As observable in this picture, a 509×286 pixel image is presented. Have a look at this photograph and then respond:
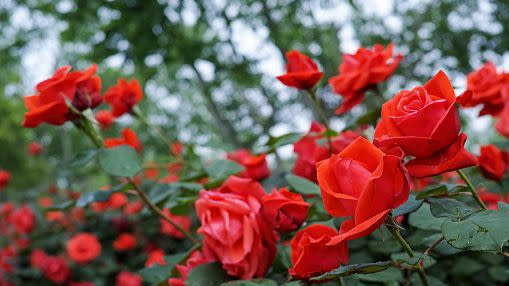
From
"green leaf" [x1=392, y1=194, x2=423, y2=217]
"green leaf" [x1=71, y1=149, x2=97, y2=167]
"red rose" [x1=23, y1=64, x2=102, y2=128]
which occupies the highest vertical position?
"red rose" [x1=23, y1=64, x2=102, y2=128]

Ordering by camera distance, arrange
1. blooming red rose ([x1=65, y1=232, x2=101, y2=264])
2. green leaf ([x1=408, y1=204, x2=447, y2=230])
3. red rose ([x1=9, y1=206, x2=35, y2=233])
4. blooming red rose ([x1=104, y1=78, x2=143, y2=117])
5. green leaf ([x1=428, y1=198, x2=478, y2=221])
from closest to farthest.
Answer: green leaf ([x1=428, y1=198, x2=478, y2=221]), green leaf ([x1=408, y1=204, x2=447, y2=230]), blooming red rose ([x1=104, y1=78, x2=143, y2=117]), blooming red rose ([x1=65, y1=232, x2=101, y2=264]), red rose ([x1=9, y1=206, x2=35, y2=233])

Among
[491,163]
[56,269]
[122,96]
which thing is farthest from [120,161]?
[56,269]

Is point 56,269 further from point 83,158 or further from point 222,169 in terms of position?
point 222,169

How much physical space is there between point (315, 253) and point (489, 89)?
2.17 ft

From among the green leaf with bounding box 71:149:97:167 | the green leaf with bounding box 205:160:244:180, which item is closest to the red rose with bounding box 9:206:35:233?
the green leaf with bounding box 71:149:97:167

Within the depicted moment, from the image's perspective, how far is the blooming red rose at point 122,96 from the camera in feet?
4.99

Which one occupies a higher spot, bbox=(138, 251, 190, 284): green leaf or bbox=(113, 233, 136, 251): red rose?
bbox=(138, 251, 190, 284): green leaf

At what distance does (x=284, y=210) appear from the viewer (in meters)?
0.86

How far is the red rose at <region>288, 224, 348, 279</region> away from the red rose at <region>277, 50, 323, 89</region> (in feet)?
1.55

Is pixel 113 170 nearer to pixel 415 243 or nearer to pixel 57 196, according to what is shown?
pixel 415 243

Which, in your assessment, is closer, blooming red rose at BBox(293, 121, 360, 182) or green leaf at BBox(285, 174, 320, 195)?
green leaf at BBox(285, 174, 320, 195)

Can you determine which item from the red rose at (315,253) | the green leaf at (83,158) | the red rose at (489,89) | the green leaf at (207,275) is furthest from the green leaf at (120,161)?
the red rose at (489,89)

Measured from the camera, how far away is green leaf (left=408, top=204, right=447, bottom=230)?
2.59 feet

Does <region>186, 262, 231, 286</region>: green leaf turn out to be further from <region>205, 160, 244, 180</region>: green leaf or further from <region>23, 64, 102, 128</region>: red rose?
<region>23, 64, 102, 128</region>: red rose
